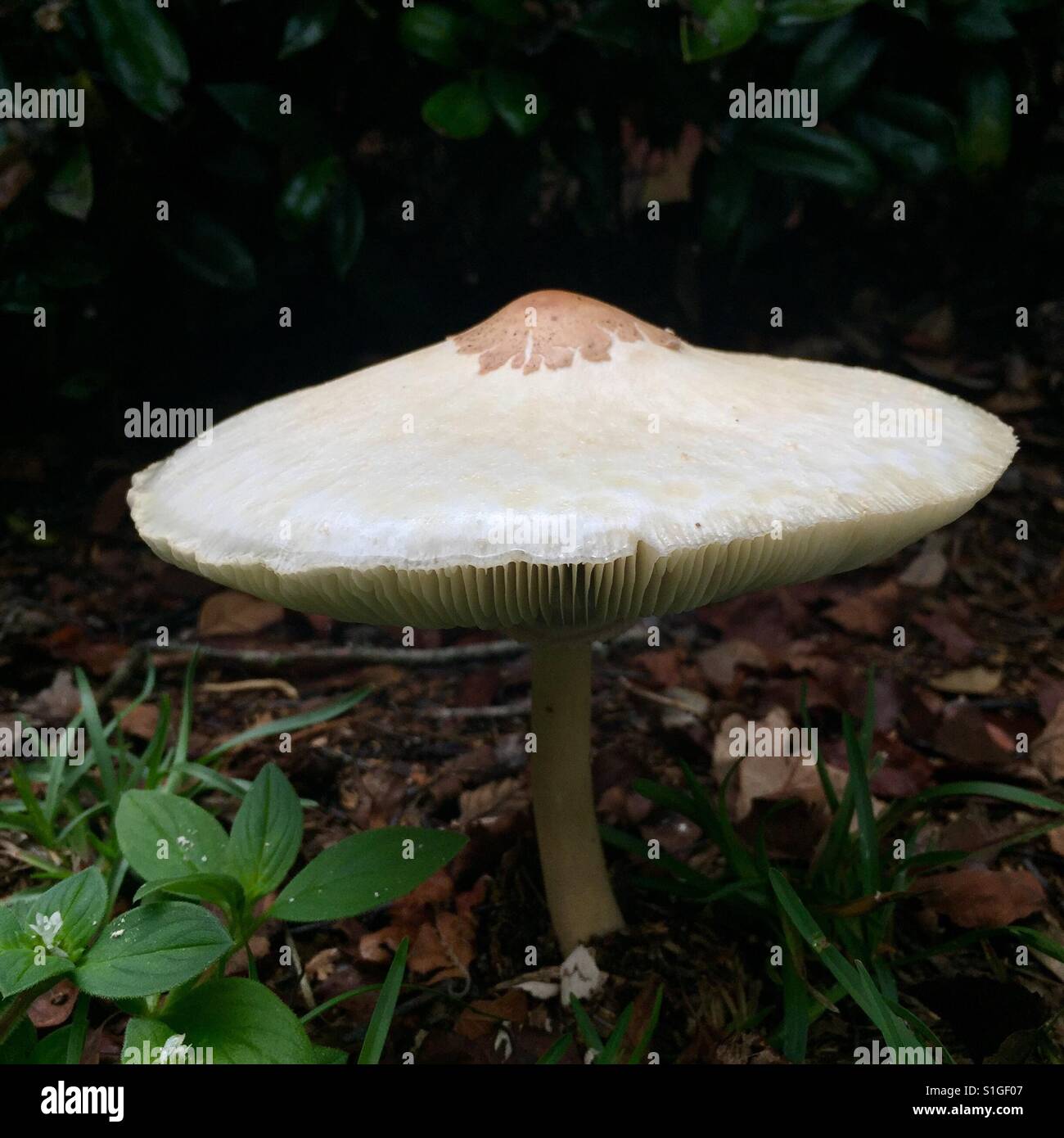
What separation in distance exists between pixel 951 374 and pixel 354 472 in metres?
3.60

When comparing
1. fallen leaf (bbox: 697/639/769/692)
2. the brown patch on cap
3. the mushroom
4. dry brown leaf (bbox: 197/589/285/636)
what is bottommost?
fallen leaf (bbox: 697/639/769/692)

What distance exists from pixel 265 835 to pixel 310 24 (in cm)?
272

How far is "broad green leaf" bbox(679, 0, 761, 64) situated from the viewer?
306cm

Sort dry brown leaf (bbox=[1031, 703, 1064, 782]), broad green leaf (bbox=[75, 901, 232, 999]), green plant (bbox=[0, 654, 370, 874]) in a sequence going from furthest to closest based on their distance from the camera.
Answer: dry brown leaf (bbox=[1031, 703, 1064, 782])
green plant (bbox=[0, 654, 370, 874])
broad green leaf (bbox=[75, 901, 232, 999])

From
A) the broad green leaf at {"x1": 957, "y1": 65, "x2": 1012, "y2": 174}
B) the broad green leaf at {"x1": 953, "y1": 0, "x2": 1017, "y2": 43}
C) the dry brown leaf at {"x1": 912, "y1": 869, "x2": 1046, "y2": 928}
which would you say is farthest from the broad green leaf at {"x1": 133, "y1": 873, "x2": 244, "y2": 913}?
the broad green leaf at {"x1": 953, "y1": 0, "x2": 1017, "y2": 43}

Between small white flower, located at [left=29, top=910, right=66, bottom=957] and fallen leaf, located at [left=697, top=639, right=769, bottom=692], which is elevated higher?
fallen leaf, located at [left=697, top=639, right=769, bottom=692]

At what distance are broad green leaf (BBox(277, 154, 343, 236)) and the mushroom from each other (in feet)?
5.55

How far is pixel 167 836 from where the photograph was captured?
73.9 inches

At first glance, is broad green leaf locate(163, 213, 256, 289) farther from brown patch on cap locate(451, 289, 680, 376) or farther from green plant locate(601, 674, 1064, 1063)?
green plant locate(601, 674, 1064, 1063)

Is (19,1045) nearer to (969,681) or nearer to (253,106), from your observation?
(969,681)

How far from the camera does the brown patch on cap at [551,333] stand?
1.85m

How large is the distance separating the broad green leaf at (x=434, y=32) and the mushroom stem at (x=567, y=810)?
7.45 ft

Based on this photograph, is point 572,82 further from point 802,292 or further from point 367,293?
point 802,292

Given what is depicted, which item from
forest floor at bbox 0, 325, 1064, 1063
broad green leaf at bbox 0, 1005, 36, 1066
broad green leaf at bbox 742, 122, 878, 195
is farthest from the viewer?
broad green leaf at bbox 742, 122, 878, 195
